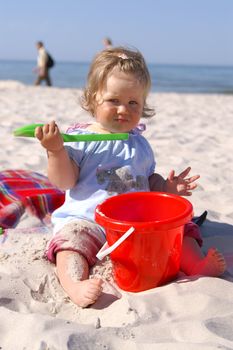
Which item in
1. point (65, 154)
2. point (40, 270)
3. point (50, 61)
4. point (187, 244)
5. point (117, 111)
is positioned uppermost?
point (117, 111)

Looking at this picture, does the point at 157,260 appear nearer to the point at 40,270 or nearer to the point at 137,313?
the point at 137,313

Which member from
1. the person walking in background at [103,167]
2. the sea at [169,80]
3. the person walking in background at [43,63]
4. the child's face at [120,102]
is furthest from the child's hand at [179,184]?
the person walking in background at [43,63]

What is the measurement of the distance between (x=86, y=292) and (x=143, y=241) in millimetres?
245

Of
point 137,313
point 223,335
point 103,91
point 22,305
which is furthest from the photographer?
point 103,91

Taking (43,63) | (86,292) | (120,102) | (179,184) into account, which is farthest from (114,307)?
(43,63)

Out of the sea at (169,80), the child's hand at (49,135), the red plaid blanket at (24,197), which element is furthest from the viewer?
the sea at (169,80)

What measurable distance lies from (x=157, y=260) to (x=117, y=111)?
628mm

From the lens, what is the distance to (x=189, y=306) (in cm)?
149

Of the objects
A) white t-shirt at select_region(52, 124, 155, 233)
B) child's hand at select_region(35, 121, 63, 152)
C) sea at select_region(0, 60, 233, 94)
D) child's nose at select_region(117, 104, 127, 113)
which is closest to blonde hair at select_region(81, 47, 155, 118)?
child's nose at select_region(117, 104, 127, 113)

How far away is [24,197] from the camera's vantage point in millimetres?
2484

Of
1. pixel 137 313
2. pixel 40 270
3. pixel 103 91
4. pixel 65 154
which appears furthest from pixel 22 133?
pixel 137 313

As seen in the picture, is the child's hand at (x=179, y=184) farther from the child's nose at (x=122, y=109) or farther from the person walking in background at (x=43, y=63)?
the person walking in background at (x=43, y=63)

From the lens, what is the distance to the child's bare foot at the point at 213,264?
5.52 ft

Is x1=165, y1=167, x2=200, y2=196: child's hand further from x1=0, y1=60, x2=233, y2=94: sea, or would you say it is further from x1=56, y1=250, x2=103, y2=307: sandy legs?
x1=0, y1=60, x2=233, y2=94: sea
